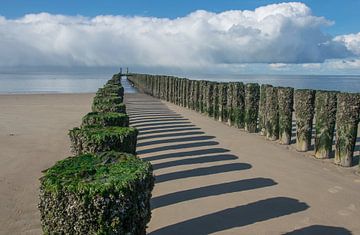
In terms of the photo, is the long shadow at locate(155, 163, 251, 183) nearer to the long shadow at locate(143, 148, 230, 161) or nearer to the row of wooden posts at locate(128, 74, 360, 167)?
the long shadow at locate(143, 148, 230, 161)

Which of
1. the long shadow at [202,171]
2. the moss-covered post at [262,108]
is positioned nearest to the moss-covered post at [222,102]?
the moss-covered post at [262,108]

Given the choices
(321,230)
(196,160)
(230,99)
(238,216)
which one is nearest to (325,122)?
(196,160)

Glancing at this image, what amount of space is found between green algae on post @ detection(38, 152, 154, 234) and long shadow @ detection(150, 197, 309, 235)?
1.31 m

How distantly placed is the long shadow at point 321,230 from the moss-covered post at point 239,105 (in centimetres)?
811

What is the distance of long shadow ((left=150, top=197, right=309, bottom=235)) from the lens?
496 cm

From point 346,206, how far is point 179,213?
253cm

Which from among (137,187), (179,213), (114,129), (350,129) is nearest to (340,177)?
(350,129)

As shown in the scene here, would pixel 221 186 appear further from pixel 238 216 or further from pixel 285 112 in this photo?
pixel 285 112

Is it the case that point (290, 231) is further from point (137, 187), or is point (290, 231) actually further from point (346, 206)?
point (137, 187)

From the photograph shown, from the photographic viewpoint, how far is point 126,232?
11.6ft

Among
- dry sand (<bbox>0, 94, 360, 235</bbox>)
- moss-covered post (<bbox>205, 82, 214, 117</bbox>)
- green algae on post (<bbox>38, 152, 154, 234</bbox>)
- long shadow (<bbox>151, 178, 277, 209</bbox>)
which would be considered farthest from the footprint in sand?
moss-covered post (<bbox>205, 82, 214, 117</bbox>)

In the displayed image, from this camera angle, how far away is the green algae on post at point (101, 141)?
5.55 m

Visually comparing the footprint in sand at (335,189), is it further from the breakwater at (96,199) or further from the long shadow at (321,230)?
the breakwater at (96,199)

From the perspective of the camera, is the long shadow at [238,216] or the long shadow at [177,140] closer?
the long shadow at [238,216]
